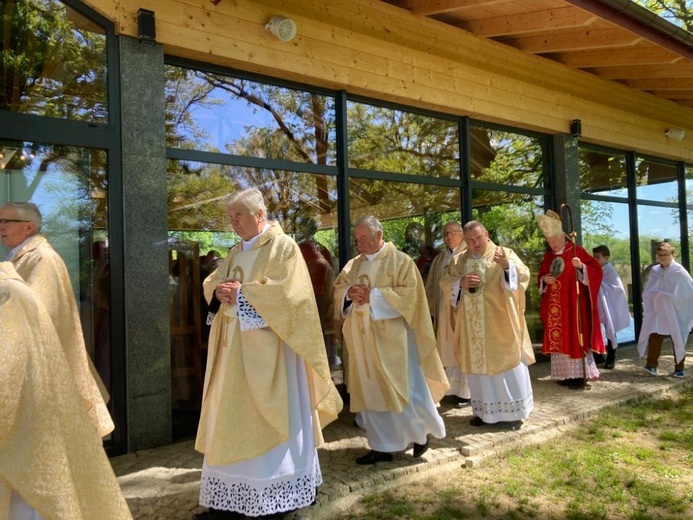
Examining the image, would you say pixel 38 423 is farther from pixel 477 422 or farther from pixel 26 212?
pixel 477 422

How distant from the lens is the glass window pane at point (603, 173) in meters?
9.08

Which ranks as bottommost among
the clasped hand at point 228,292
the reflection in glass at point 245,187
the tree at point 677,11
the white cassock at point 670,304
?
the white cassock at point 670,304

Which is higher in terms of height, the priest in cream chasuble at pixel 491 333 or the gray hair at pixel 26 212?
the gray hair at pixel 26 212

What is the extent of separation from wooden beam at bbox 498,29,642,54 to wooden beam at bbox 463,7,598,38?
649mm

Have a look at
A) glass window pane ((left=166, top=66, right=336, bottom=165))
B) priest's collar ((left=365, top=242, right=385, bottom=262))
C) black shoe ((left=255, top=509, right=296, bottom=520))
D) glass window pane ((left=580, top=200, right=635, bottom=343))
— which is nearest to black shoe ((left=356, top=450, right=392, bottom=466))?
black shoe ((left=255, top=509, right=296, bottom=520))

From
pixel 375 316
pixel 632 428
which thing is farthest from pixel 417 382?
pixel 632 428

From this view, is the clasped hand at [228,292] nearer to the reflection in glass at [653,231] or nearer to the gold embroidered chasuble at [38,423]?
the gold embroidered chasuble at [38,423]

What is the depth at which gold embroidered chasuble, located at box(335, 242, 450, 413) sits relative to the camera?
13.7 ft

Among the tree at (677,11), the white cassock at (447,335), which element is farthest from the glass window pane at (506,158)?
the tree at (677,11)

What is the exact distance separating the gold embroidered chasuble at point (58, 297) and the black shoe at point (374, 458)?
188 cm

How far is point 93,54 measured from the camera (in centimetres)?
457

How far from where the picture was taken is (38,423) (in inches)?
82.2

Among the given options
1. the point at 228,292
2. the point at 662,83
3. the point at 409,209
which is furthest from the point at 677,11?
the point at 228,292

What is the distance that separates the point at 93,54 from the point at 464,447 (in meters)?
4.33
